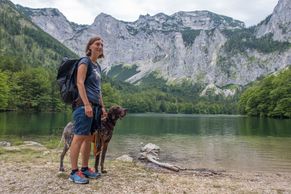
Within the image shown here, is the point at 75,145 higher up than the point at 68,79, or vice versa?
the point at 68,79

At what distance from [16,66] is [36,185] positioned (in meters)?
130

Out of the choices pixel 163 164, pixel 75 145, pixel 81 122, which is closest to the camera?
pixel 81 122

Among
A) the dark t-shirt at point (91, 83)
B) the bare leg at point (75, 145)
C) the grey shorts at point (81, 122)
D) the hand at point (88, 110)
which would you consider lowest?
the bare leg at point (75, 145)

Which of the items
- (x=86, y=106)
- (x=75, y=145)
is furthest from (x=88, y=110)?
(x=75, y=145)

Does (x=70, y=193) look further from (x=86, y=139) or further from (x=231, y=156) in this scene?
(x=231, y=156)

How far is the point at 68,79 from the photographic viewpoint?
10680 millimetres

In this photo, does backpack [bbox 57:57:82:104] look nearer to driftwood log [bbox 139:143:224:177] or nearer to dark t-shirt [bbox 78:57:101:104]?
dark t-shirt [bbox 78:57:101:104]

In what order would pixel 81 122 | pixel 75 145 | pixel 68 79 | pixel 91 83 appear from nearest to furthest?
1. pixel 81 122
2. pixel 75 145
3. pixel 91 83
4. pixel 68 79

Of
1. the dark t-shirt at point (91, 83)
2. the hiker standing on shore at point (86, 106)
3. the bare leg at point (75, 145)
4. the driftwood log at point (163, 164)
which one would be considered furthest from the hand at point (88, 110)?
the driftwood log at point (163, 164)

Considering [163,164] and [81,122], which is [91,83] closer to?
[81,122]

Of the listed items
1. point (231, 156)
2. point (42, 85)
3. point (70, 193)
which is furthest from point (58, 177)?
point (42, 85)

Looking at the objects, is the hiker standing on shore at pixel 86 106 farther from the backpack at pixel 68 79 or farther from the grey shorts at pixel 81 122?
the backpack at pixel 68 79

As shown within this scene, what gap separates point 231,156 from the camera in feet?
98.9

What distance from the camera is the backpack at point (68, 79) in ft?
34.8
